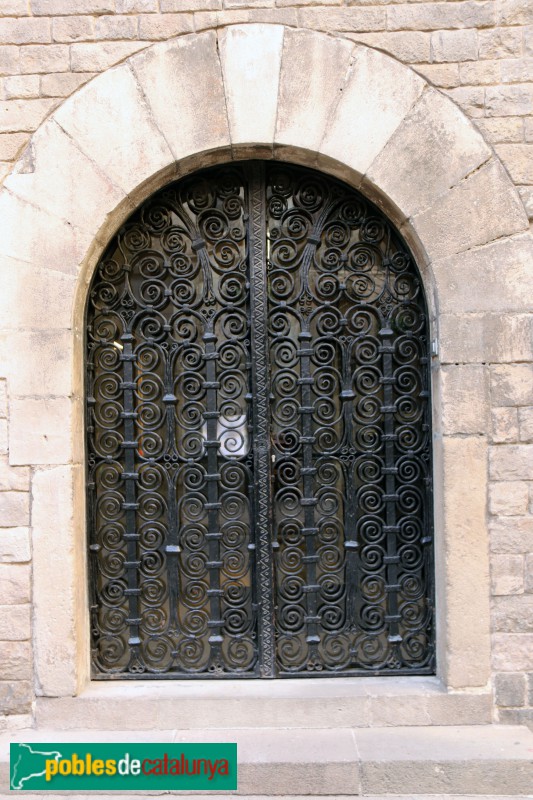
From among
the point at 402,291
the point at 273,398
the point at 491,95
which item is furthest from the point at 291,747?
the point at 491,95

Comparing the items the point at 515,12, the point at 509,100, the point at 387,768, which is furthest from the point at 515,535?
the point at 515,12

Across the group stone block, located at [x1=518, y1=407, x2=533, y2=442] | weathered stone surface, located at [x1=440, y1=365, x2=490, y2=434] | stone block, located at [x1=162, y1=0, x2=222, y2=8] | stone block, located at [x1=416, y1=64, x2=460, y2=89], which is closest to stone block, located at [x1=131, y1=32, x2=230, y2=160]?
stone block, located at [x1=162, y1=0, x2=222, y2=8]

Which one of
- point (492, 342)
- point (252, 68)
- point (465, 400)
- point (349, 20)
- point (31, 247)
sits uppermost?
point (349, 20)

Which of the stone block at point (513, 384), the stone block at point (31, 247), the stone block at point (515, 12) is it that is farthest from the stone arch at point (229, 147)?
the stone block at point (515, 12)

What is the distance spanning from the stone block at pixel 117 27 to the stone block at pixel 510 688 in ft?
13.1

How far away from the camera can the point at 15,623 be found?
3.49 metres

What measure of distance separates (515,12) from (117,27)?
218 centimetres

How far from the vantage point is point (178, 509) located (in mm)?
3721

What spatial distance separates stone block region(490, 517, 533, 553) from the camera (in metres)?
3.45

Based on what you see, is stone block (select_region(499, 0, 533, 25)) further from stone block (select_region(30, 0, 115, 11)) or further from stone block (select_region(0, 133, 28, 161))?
stone block (select_region(0, 133, 28, 161))

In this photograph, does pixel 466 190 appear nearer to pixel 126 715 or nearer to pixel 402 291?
pixel 402 291

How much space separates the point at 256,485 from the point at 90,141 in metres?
2.12

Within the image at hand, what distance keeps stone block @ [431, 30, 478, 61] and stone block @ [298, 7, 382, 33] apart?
0.31 meters

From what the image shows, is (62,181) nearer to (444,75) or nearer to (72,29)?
(72,29)
